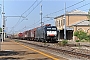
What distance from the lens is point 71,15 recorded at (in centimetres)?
8281

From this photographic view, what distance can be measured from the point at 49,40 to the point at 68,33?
35.2 m

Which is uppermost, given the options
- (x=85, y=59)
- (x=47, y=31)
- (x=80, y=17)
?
(x=80, y=17)

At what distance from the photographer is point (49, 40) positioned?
4762 centimetres

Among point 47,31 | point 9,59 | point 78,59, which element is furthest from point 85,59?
point 47,31

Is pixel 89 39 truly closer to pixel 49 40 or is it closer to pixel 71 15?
pixel 49 40

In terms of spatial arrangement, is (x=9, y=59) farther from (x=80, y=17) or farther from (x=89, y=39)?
(x=80, y=17)

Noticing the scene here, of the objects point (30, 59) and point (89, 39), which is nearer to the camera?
point (30, 59)

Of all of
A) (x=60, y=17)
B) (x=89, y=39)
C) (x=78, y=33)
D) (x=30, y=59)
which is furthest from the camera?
(x=60, y=17)

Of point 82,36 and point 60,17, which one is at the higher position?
point 60,17

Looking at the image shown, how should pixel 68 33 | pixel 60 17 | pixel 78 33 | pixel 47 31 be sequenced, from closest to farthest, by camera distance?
pixel 47 31, pixel 78 33, pixel 68 33, pixel 60 17

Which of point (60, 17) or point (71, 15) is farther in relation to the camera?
point (60, 17)

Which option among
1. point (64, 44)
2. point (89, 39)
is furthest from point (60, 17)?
point (64, 44)

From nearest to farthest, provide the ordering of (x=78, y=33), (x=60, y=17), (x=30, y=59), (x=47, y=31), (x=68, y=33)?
(x=30, y=59), (x=47, y=31), (x=78, y=33), (x=68, y=33), (x=60, y=17)

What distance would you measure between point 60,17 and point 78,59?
236ft
